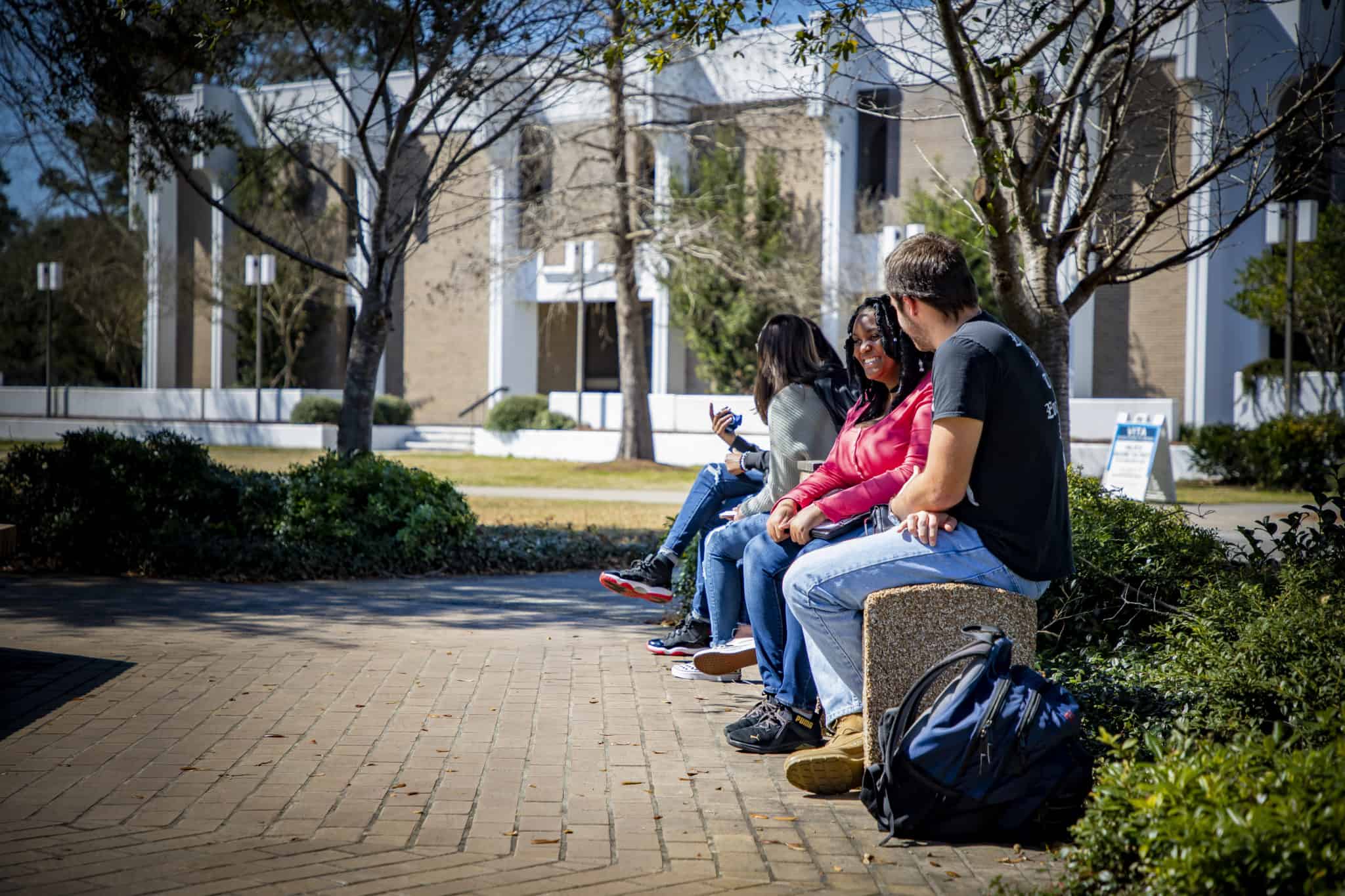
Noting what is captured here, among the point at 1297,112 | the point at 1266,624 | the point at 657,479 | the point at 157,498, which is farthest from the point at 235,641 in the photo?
the point at 657,479

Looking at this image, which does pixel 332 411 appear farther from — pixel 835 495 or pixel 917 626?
pixel 917 626

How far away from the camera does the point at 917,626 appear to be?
4043 mm

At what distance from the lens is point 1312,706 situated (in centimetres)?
369

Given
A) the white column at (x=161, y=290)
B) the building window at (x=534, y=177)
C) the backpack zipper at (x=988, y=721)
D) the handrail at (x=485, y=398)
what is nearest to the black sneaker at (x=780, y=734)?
the backpack zipper at (x=988, y=721)

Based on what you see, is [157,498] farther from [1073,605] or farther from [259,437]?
[259,437]

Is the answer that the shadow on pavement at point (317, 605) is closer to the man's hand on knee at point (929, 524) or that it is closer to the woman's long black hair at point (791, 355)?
the woman's long black hair at point (791, 355)

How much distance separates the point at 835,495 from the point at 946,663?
97cm

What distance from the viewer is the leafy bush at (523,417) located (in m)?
29.8

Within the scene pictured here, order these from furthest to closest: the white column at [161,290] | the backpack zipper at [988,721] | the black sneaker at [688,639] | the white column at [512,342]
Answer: the white column at [161,290], the white column at [512,342], the black sneaker at [688,639], the backpack zipper at [988,721]

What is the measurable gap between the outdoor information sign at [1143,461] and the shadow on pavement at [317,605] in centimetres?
956

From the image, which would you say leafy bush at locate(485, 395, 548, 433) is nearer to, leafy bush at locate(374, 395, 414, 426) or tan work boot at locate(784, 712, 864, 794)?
leafy bush at locate(374, 395, 414, 426)

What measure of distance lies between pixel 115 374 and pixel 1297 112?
44.3m

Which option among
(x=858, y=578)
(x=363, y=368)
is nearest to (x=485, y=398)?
(x=363, y=368)

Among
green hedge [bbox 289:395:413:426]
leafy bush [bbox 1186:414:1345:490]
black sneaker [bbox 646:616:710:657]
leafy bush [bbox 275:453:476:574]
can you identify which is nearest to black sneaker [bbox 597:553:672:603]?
black sneaker [bbox 646:616:710:657]
